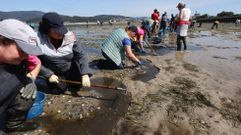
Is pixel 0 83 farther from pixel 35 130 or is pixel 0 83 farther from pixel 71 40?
pixel 71 40

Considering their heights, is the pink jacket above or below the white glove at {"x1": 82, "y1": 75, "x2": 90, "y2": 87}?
above

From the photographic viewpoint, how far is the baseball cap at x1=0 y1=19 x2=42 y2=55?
2.62 meters

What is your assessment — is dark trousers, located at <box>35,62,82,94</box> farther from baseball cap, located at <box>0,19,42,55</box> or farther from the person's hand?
baseball cap, located at <box>0,19,42,55</box>

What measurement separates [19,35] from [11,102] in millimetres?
1028

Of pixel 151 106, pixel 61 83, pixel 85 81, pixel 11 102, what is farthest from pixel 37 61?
pixel 151 106

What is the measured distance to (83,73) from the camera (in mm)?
4934

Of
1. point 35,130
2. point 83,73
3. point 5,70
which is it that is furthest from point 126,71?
point 5,70

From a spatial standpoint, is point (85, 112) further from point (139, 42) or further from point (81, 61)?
point (139, 42)

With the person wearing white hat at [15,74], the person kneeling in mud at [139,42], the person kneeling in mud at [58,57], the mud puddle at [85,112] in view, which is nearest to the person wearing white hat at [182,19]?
the person kneeling in mud at [139,42]

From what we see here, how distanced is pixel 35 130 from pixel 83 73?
1.49 m

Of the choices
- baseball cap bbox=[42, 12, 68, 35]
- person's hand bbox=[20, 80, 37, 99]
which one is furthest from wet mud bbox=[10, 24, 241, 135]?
baseball cap bbox=[42, 12, 68, 35]

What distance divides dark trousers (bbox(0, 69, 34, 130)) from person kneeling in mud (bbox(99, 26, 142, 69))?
3.66 metres

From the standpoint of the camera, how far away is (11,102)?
3.25m

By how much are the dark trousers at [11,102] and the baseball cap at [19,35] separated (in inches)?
18.2
